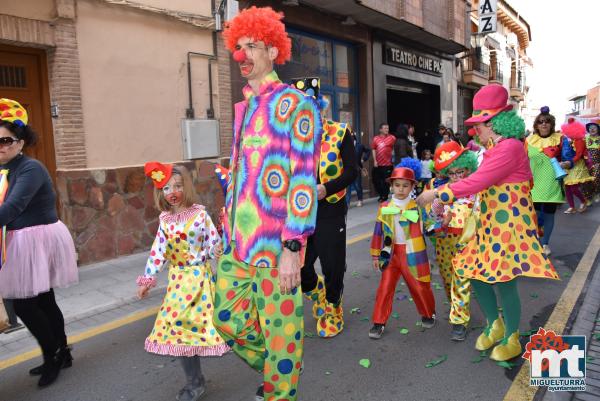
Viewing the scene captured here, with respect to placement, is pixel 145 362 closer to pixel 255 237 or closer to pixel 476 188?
pixel 255 237

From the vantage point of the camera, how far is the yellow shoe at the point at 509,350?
360cm

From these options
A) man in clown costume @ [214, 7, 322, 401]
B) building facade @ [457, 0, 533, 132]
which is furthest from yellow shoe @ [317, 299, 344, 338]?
building facade @ [457, 0, 533, 132]

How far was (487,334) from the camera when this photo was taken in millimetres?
3840

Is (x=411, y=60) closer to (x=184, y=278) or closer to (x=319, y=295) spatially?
(x=319, y=295)

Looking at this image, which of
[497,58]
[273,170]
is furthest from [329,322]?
[497,58]

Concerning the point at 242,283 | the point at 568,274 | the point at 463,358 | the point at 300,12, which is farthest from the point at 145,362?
the point at 300,12

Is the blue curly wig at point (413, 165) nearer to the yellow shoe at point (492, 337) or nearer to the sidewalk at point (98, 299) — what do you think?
the yellow shoe at point (492, 337)

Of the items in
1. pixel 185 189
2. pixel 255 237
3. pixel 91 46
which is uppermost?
pixel 91 46

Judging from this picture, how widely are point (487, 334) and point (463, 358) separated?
28cm

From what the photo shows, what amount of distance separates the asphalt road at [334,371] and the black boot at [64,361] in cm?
5

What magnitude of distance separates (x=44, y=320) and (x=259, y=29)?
2.65 metres

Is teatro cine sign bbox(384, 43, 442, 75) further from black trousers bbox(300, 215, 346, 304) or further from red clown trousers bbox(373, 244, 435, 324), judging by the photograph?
black trousers bbox(300, 215, 346, 304)

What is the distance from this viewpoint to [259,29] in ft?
7.94

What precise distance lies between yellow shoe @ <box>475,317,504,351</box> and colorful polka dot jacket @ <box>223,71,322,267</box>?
2238 mm
